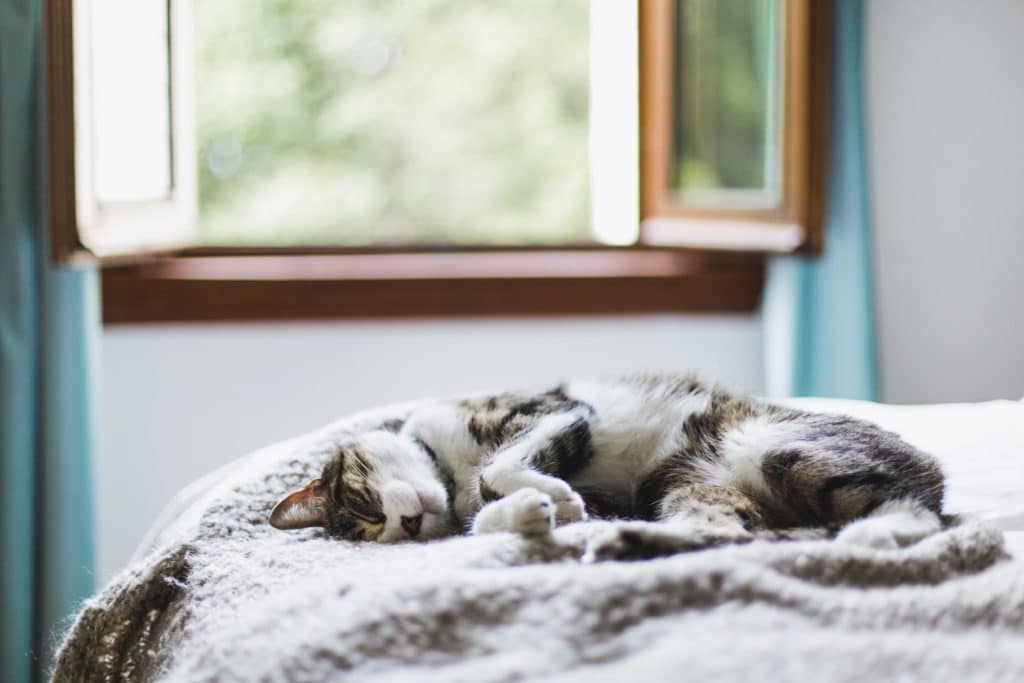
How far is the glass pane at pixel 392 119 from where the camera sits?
4883mm

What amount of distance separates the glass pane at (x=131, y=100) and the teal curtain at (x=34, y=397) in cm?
11

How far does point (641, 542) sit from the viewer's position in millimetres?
976

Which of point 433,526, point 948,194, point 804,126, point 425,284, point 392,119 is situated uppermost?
point 392,119

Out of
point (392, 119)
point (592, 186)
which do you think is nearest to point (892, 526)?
point (592, 186)

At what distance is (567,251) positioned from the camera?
109 inches

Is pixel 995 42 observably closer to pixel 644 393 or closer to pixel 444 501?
pixel 644 393

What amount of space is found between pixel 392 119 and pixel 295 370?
2.75 meters

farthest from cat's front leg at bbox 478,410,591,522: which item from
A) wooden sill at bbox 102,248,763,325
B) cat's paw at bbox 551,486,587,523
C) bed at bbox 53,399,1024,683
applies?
wooden sill at bbox 102,248,763,325

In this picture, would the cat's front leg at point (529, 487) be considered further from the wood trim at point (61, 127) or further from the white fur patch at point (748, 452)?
the wood trim at point (61, 127)

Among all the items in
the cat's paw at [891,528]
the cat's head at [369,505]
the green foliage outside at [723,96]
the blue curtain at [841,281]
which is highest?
the green foliage outside at [723,96]

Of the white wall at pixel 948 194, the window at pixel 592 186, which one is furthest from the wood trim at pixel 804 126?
the white wall at pixel 948 194

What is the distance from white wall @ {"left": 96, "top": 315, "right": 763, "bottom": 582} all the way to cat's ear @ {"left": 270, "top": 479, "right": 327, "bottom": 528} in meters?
1.20

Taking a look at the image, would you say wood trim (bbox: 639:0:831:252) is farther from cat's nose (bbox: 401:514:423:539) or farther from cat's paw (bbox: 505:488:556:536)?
cat's paw (bbox: 505:488:556:536)

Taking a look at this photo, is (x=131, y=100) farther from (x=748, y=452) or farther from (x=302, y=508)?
(x=748, y=452)
